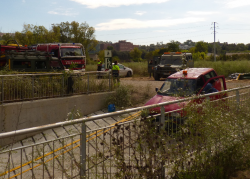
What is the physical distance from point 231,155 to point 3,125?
800 centimetres

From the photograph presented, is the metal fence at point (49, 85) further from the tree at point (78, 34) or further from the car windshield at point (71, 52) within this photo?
the tree at point (78, 34)

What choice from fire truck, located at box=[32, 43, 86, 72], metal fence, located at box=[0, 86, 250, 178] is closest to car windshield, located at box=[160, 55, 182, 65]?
fire truck, located at box=[32, 43, 86, 72]

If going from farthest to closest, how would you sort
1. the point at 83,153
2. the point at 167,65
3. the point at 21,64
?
the point at 167,65 → the point at 21,64 → the point at 83,153

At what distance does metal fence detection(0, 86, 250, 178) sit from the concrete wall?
6217 mm

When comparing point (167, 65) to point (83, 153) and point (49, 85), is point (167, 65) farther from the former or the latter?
point (83, 153)

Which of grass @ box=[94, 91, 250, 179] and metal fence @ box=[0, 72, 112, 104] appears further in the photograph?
metal fence @ box=[0, 72, 112, 104]

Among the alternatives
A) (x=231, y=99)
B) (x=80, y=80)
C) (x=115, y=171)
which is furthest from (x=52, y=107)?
(x=115, y=171)

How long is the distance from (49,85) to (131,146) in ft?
27.9

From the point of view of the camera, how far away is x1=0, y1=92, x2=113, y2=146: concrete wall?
10.3 meters

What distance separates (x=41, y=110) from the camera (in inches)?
444

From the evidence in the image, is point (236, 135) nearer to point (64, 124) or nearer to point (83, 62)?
point (64, 124)

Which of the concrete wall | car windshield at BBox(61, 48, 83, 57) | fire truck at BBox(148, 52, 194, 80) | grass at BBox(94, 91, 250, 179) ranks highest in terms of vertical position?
car windshield at BBox(61, 48, 83, 57)

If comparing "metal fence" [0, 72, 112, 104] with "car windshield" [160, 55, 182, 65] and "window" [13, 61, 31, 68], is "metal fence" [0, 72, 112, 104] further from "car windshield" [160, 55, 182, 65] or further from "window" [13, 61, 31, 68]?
"car windshield" [160, 55, 182, 65]

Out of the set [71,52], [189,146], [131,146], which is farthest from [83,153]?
[71,52]
